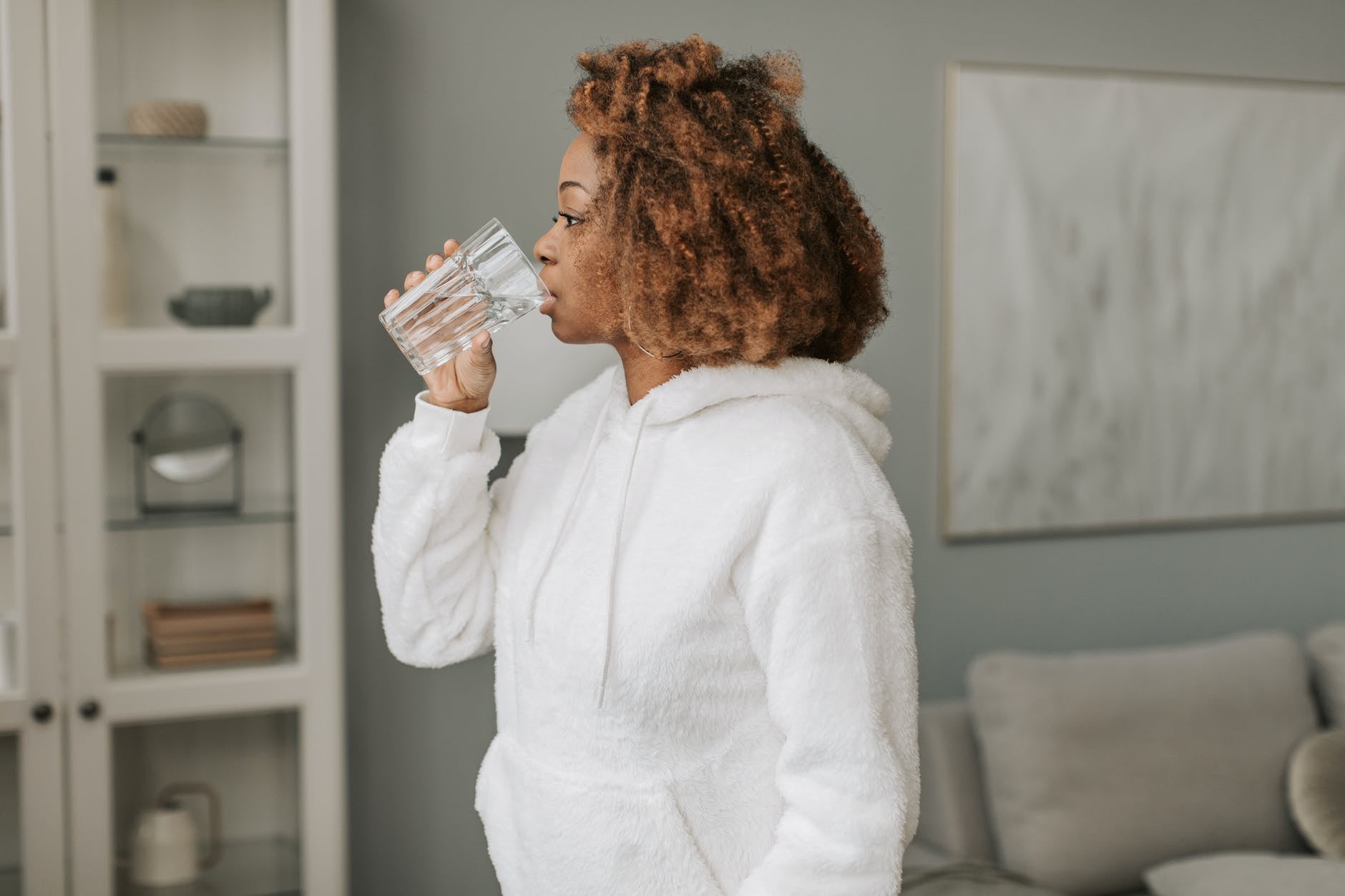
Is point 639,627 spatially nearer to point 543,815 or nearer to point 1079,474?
point 543,815

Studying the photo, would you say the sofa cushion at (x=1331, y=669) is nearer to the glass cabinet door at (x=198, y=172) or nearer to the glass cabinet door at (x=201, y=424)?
the glass cabinet door at (x=201, y=424)

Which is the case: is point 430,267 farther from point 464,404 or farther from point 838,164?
point 838,164

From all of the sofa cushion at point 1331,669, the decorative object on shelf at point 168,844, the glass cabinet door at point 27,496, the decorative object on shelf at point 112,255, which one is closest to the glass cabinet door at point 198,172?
the decorative object on shelf at point 112,255

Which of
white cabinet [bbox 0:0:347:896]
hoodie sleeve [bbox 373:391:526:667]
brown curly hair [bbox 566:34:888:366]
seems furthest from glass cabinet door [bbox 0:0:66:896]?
brown curly hair [bbox 566:34:888:366]

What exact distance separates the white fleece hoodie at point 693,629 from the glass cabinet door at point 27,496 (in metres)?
0.99

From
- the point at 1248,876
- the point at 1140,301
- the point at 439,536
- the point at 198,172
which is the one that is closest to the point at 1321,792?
the point at 1248,876

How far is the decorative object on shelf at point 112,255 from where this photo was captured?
6.47ft

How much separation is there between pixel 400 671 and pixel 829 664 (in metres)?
1.64

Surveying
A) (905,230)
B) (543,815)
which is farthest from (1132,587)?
(543,815)

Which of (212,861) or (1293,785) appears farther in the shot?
(1293,785)

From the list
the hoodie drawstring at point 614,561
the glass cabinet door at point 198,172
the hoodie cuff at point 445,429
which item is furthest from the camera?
the glass cabinet door at point 198,172

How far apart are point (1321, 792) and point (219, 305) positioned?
2.18 meters

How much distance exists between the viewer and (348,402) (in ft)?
7.74

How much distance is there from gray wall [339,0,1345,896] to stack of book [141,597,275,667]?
297 millimetres
